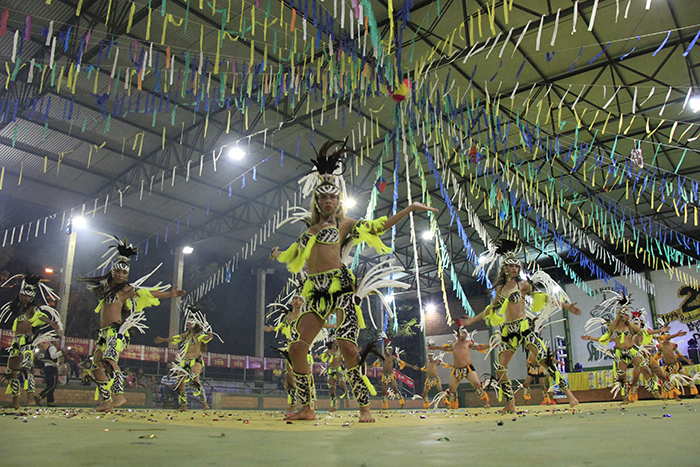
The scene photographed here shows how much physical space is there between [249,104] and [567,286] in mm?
16855

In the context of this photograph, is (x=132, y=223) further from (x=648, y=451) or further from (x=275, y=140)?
(x=648, y=451)

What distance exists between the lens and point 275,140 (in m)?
12.7

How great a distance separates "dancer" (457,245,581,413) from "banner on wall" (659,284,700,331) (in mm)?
13880

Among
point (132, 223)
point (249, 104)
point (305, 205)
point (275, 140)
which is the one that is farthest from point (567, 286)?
point (132, 223)

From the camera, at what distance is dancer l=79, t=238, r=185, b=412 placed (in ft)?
17.5

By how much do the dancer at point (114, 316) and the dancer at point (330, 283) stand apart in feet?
6.83

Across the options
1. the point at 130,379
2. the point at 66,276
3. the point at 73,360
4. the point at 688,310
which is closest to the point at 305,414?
the point at 73,360

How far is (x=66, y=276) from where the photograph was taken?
45.9 feet

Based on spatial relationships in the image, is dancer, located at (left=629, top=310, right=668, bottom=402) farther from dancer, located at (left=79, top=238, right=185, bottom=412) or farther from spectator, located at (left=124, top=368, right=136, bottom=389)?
spectator, located at (left=124, top=368, right=136, bottom=389)

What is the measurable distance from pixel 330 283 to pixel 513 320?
122 inches

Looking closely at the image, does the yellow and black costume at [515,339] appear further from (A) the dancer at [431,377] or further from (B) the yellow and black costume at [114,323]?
(A) the dancer at [431,377]

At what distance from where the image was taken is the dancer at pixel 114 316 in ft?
17.5

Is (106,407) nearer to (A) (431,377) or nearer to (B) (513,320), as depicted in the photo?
(B) (513,320)

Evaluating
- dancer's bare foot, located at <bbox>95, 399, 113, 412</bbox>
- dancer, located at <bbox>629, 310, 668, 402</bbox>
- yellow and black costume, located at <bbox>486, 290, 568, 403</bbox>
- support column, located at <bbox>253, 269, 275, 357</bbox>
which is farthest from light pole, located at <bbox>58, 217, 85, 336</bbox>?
dancer, located at <bbox>629, 310, 668, 402</bbox>
